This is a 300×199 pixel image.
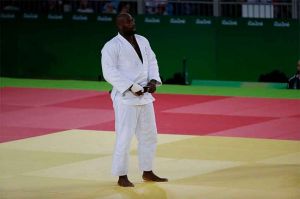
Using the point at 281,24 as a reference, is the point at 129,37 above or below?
above

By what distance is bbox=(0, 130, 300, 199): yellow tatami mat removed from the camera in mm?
12508

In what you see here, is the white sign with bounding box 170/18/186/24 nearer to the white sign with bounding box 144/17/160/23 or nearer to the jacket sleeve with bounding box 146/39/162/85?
the white sign with bounding box 144/17/160/23

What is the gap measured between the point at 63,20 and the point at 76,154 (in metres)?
12.6

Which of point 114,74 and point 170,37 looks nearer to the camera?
point 114,74

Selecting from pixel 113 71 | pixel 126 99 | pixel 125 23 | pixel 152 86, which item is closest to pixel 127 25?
pixel 125 23

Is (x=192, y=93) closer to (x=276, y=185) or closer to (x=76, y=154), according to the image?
(x=76, y=154)

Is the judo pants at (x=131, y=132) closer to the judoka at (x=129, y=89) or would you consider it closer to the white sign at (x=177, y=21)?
the judoka at (x=129, y=89)

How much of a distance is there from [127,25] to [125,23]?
0.13 ft

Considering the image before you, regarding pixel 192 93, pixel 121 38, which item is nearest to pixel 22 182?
pixel 121 38

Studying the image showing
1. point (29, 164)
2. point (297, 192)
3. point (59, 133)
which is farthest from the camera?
point (59, 133)

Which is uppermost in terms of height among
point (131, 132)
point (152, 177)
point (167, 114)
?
point (131, 132)

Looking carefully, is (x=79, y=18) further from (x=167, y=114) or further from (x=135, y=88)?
(x=135, y=88)

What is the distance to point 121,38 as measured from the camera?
1301 centimetres

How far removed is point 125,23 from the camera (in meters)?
13.0
